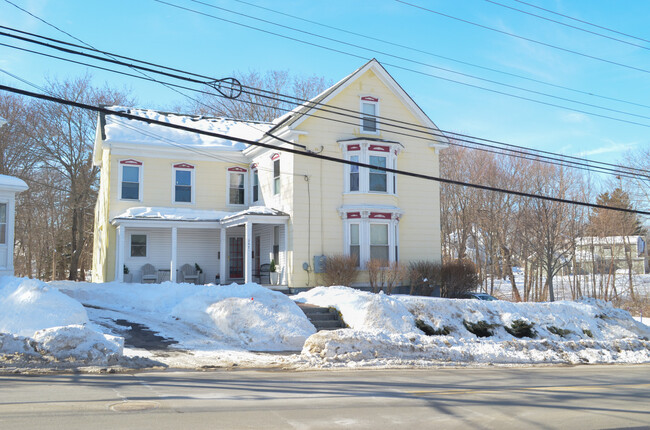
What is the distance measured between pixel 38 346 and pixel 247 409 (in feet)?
20.5

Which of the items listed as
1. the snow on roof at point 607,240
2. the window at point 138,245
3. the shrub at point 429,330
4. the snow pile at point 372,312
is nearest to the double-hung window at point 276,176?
the window at point 138,245

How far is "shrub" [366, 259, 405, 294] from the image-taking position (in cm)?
2367

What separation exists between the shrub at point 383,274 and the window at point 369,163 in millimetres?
3182

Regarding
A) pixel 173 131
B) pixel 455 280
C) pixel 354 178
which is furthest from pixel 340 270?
pixel 173 131

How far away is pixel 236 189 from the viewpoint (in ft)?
92.3

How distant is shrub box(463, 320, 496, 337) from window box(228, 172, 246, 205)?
1424cm

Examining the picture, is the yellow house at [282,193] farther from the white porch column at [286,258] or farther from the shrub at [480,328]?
the shrub at [480,328]

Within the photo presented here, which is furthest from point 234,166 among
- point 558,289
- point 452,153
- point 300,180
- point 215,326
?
point 558,289

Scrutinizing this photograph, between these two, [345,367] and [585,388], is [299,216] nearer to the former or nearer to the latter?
[345,367]

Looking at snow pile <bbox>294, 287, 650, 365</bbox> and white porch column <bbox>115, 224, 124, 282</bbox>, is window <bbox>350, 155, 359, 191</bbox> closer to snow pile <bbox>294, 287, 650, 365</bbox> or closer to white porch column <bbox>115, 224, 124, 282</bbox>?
snow pile <bbox>294, 287, 650, 365</bbox>

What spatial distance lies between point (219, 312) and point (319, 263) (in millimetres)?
8166

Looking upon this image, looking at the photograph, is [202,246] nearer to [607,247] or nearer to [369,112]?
[369,112]

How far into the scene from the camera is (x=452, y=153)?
46.2 m

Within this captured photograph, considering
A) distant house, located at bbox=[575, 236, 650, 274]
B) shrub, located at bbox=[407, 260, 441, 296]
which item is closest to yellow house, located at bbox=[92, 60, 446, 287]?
shrub, located at bbox=[407, 260, 441, 296]
